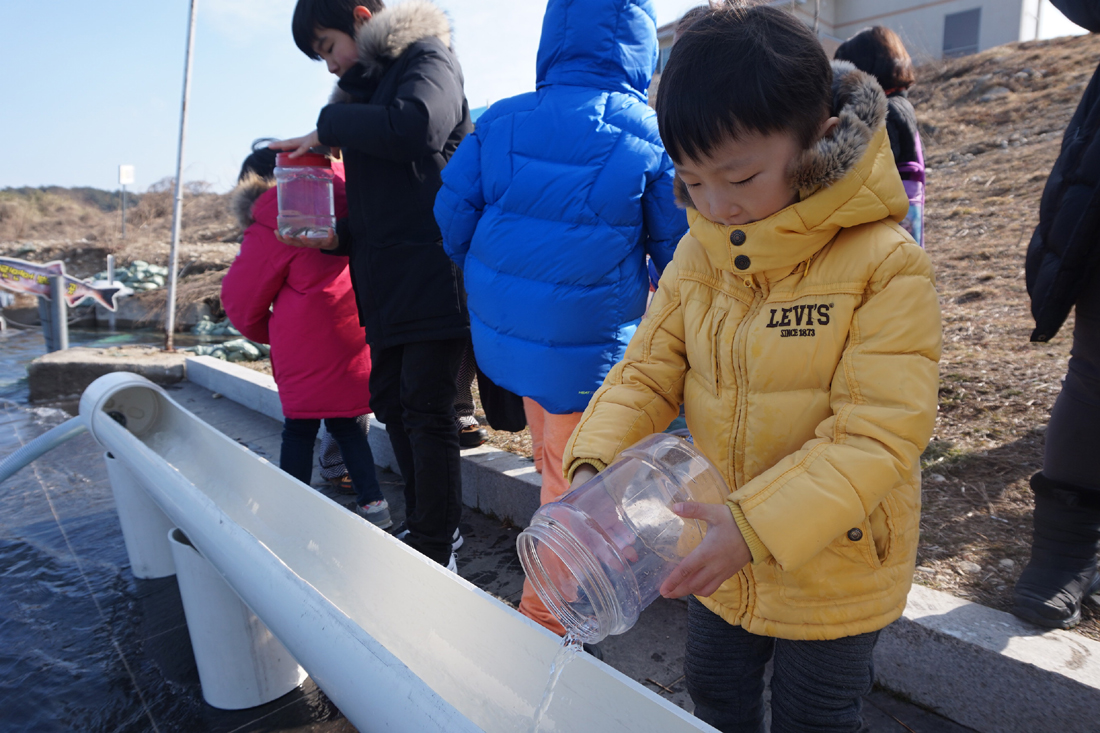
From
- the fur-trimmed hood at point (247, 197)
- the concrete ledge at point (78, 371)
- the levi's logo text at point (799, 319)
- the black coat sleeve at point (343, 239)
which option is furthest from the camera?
the concrete ledge at point (78, 371)

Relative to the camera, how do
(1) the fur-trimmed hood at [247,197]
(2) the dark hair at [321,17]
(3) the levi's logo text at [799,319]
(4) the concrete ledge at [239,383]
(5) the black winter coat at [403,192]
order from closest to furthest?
1. (3) the levi's logo text at [799,319]
2. (5) the black winter coat at [403,192]
3. (2) the dark hair at [321,17]
4. (1) the fur-trimmed hood at [247,197]
5. (4) the concrete ledge at [239,383]

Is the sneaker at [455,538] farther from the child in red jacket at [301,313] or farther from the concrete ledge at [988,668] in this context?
the concrete ledge at [988,668]

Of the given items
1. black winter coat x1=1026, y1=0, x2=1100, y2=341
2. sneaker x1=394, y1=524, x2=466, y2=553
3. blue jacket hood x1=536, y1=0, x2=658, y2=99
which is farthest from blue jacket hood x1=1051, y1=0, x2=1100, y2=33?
sneaker x1=394, y1=524, x2=466, y2=553

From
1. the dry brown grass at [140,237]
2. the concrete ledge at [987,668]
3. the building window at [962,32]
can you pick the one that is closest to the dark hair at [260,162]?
the concrete ledge at [987,668]

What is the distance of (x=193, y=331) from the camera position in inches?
468

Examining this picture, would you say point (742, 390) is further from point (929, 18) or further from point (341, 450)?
point (929, 18)

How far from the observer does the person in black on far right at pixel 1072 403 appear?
6.52 ft

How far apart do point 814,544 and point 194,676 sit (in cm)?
230

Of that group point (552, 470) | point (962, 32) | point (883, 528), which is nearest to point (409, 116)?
point (552, 470)

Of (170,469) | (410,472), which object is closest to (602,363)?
(410,472)

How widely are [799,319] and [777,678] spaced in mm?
800

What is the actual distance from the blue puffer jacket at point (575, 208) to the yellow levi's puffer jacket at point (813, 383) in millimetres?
720

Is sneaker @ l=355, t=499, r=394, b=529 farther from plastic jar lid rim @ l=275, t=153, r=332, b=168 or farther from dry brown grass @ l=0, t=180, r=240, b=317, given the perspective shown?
dry brown grass @ l=0, t=180, r=240, b=317

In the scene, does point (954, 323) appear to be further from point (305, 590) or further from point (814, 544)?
point (305, 590)
